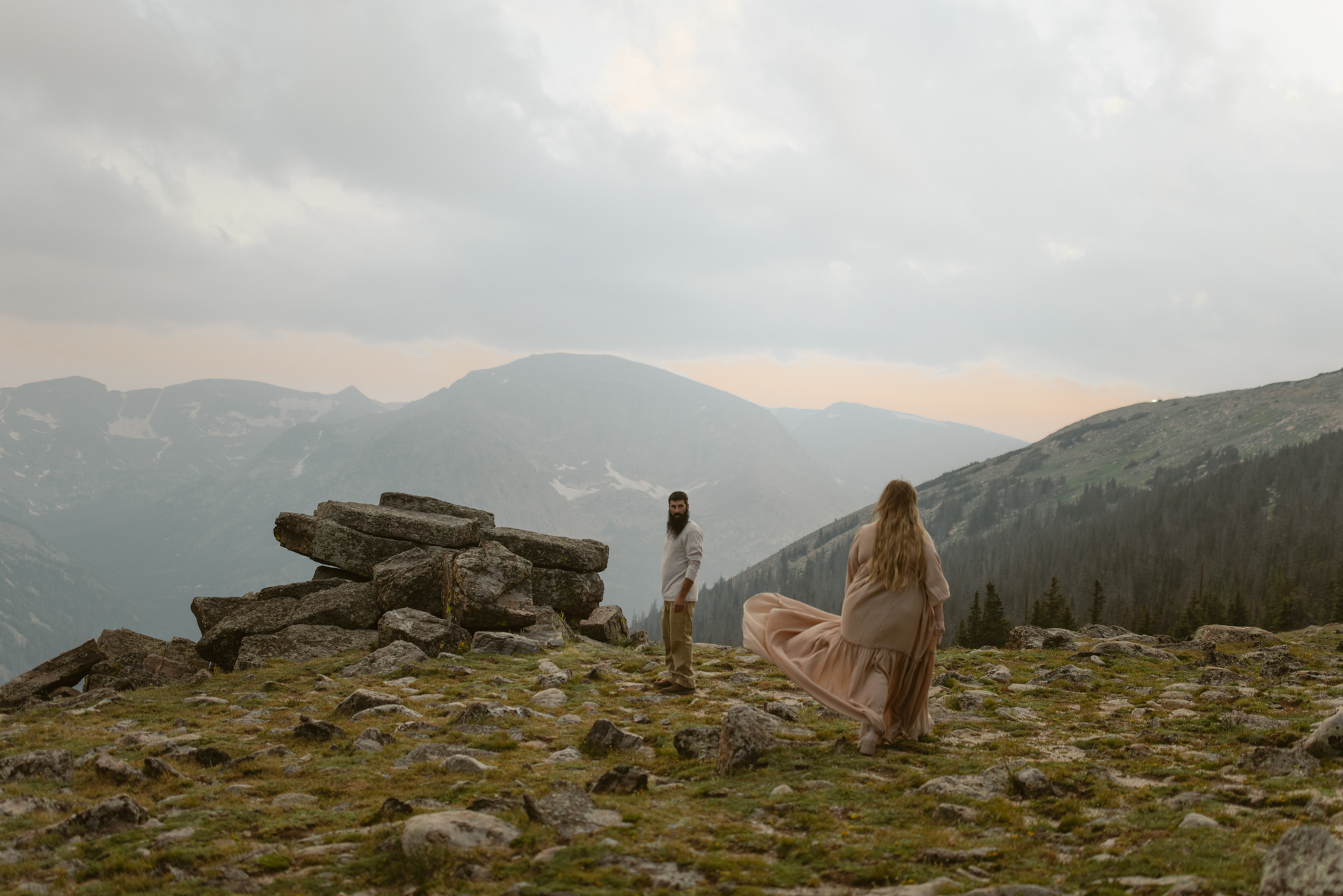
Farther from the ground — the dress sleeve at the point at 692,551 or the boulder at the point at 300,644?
the dress sleeve at the point at 692,551

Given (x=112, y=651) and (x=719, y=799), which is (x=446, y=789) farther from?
(x=112, y=651)

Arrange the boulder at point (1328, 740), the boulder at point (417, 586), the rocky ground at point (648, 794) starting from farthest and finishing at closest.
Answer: the boulder at point (417, 586), the boulder at point (1328, 740), the rocky ground at point (648, 794)

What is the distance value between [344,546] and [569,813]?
1995 cm

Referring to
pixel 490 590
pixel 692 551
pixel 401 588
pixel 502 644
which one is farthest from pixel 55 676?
pixel 692 551

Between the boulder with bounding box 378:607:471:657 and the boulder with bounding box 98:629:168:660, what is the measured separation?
6.17 m

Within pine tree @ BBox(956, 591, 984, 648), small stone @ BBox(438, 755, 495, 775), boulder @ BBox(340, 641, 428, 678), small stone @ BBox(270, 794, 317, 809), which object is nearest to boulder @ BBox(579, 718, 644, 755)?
small stone @ BBox(438, 755, 495, 775)

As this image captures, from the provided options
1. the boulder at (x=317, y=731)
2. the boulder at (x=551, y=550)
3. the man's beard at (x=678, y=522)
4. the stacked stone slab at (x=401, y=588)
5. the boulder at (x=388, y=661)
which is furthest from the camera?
the boulder at (x=551, y=550)

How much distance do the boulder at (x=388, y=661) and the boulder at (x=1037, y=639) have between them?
62.7 feet

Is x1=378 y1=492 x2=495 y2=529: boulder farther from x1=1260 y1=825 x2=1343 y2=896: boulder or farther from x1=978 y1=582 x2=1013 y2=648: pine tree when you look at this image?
x1=978 y1=582 x2=1013 y2=648: pine tree

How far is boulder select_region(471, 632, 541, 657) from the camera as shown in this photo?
65.1 feet

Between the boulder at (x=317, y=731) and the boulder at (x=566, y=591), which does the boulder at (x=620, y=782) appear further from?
the boulder at (x=566, y=591)

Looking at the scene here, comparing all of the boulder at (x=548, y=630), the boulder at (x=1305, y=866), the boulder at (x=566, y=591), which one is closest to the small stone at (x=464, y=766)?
the boulder at (x=1305, y=866)

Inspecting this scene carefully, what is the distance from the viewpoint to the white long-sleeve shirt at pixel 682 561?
1570 centimetres

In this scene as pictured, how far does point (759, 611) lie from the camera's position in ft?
43.8
